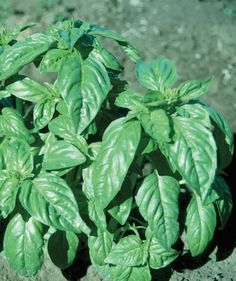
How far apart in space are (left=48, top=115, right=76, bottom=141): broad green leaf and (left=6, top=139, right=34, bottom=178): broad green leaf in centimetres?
13

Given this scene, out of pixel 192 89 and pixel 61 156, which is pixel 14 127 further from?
pixel 192 89

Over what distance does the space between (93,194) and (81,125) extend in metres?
0.36

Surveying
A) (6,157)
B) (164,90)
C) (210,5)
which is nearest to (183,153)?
(164,90)

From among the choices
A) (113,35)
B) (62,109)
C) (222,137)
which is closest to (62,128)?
(62,109)

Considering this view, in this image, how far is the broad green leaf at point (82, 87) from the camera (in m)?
2.02

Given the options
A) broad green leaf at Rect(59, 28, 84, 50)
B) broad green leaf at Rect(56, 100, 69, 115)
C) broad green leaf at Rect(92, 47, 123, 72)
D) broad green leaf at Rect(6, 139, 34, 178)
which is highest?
broad green leaf at Rect(59, 28, 84, 50)

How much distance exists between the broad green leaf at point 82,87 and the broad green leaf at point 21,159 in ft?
0.95

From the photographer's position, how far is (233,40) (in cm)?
432

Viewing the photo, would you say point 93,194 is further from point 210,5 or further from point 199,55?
point 210,5

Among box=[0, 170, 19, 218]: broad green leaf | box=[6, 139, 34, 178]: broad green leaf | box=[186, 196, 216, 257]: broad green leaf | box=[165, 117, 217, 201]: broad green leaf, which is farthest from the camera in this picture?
box=[186, 196, 216, 257]: broad green leaf

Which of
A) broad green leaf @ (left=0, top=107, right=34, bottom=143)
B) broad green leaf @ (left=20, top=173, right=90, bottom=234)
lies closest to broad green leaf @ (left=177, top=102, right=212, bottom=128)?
broad green leaf @ (left=20, top=173, right=90, bottom=234)

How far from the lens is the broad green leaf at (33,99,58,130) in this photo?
89.8 inches

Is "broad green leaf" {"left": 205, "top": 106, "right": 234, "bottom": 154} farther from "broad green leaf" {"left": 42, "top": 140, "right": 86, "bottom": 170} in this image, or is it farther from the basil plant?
"broad green leaf" {"left": 42, "top": 140, "right": 86, "bottom": 170}

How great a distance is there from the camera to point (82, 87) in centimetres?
209
